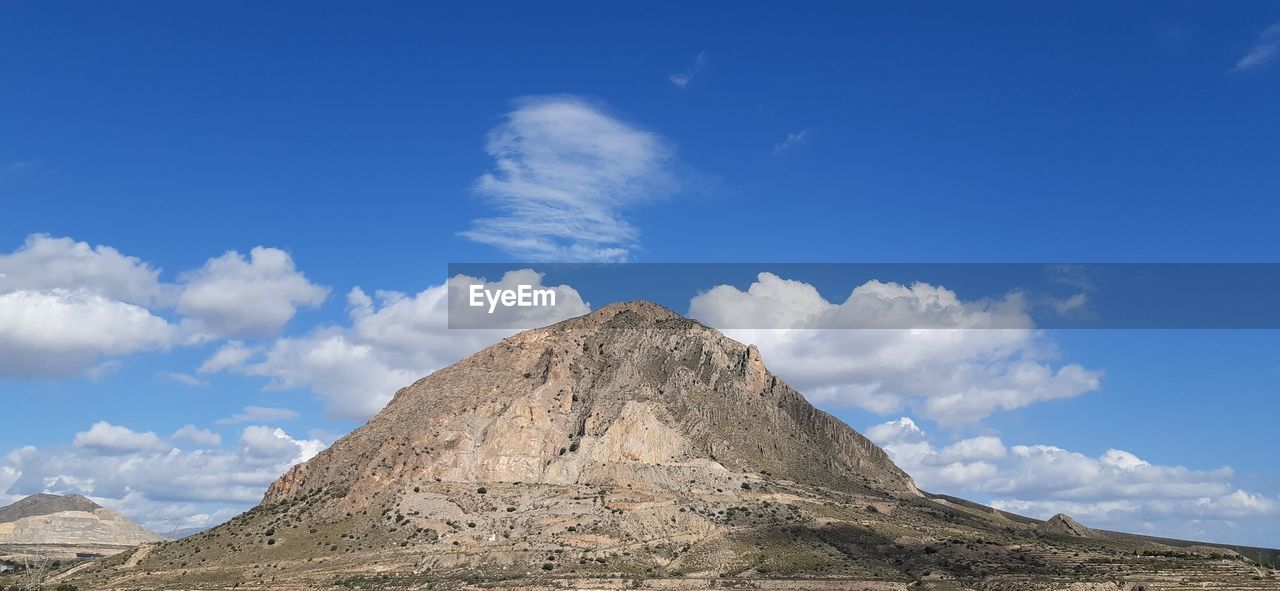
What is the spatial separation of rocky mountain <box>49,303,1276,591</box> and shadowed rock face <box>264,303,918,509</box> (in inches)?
12.2

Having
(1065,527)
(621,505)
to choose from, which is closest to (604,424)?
(621,505)

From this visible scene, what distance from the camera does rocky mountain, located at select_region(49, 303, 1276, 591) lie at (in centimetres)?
11362

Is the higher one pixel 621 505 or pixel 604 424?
pixel 604 424

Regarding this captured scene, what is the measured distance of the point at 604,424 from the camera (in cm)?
14662

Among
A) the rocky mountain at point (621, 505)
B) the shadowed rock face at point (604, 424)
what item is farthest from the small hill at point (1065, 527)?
the shadowed rock face at point (604, 424)

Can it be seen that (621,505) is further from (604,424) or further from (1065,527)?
(1065,527)

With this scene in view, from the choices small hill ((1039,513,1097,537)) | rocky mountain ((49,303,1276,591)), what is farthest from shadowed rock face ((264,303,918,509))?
small hill ((1039,513,1097,537))

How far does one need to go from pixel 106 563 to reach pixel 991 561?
107 m

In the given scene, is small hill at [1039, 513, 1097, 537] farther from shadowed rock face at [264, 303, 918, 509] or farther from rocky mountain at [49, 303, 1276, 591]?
shadowed rock face at [264, 303, 918, 509]

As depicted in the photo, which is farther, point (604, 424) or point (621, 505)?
point (604, 424)

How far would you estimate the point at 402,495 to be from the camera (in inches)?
5207

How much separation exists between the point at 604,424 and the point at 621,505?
18150 mm

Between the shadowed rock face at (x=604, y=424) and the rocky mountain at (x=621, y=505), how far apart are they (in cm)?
31

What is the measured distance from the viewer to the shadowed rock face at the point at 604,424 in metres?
140
